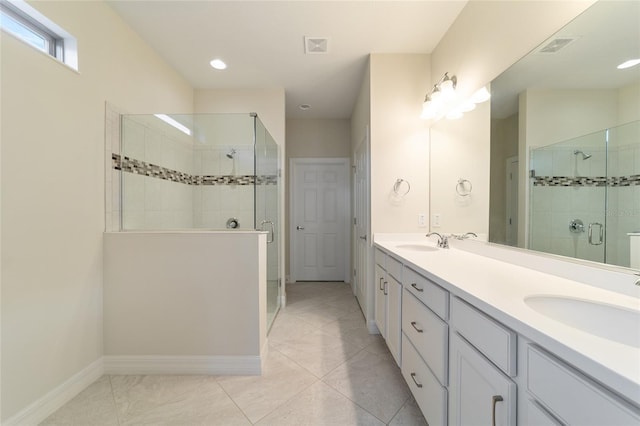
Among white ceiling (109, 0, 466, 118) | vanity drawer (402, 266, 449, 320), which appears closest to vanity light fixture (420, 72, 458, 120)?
white ceiling (109, 0, 466, 118)

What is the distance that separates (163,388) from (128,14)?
279 centimetres

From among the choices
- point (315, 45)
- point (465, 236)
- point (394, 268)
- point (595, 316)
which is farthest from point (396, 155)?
point (595, 316)

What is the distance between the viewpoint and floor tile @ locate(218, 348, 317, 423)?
1.53m

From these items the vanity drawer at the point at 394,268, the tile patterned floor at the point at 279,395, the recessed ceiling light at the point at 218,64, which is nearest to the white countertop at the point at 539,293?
the vanity drawer at the point at 394,268

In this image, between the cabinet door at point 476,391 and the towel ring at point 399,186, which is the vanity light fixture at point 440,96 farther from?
the cabinet door at point 476,391

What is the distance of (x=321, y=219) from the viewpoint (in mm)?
4395

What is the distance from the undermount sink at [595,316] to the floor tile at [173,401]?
5.05 feet

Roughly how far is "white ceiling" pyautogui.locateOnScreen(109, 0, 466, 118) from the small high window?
562 mm

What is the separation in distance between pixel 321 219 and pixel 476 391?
11.7 ft

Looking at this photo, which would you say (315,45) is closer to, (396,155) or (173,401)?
(396,155)

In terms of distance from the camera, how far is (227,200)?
8.23ft

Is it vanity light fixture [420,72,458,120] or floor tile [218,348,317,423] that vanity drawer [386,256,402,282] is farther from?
vanity light fixture [420,72,458,120]

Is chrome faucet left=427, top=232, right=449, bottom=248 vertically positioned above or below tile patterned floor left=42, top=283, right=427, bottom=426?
above

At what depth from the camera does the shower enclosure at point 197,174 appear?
83.6 inches
